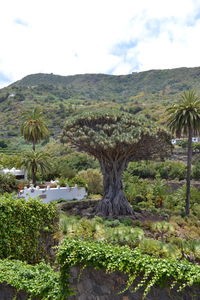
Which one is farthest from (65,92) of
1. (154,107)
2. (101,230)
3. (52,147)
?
(101,230)

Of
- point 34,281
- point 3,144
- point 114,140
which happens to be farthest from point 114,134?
point 3,144

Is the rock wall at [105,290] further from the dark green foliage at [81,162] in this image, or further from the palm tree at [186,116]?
the dark green foliage at [81,162]

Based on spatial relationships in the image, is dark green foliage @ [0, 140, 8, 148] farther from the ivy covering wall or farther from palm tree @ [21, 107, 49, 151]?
the ivy covering wall

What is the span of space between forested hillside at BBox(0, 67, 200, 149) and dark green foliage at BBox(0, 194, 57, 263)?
62641 mm

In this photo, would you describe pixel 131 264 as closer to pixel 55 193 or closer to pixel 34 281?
pixel 34 281

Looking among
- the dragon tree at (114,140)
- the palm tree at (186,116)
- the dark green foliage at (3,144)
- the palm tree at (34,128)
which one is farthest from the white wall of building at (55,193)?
the dark green foliage at (3,144)

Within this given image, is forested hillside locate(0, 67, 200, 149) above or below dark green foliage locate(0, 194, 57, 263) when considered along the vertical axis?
above

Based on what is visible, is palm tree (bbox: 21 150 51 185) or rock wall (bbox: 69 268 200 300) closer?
rock wall (bbox: 69 268 200 300)

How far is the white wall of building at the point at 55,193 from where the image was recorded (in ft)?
99.3

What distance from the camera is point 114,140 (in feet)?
76.7

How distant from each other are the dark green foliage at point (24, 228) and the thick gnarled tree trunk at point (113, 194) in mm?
14631

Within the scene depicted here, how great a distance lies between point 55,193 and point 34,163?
19.8 ft

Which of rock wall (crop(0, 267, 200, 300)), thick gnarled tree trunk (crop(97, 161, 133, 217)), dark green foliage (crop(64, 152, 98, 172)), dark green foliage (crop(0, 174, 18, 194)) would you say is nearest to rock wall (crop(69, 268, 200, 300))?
rock wall (crop(0, 267, 200, 300))

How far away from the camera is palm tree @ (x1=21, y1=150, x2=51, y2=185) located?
35844mm
